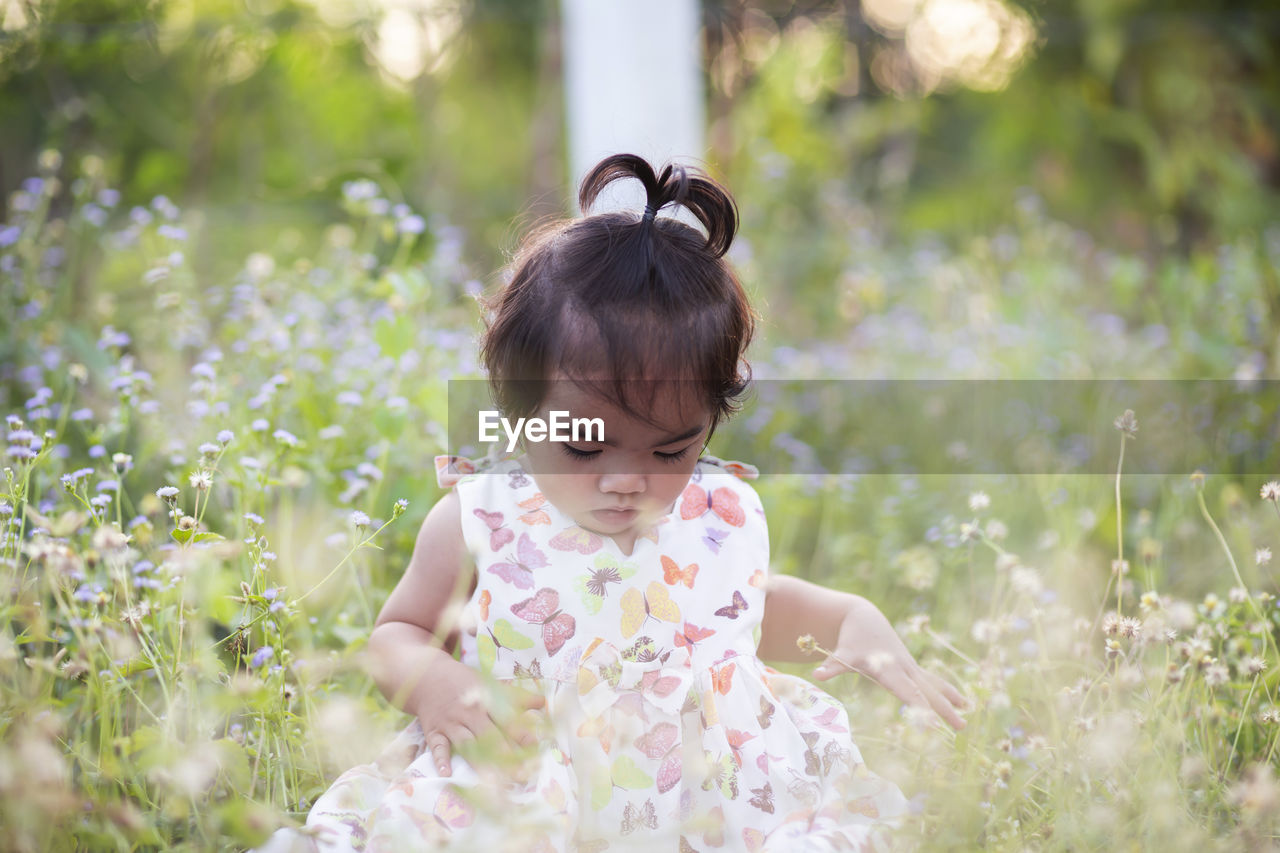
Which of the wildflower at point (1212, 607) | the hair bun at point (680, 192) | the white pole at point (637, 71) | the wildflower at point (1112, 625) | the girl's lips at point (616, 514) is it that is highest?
the white pole at point (637, 71)

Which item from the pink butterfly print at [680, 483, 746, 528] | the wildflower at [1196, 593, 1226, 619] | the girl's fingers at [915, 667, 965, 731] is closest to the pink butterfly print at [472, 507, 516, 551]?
the pink butterfly print at [680, 483, 746, 528]

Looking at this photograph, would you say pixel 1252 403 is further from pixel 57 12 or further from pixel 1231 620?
pixel 57 12

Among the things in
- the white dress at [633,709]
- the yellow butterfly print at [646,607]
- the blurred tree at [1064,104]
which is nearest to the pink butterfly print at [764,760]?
the white dress at [633,709]

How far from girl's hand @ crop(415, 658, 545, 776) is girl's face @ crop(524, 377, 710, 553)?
26 centimetres

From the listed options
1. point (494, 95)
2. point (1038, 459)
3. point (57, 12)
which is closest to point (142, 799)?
point (1038, 459)

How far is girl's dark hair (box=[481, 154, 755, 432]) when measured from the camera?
4.40ft

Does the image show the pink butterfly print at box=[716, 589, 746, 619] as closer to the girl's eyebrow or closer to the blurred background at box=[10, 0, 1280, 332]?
the girl's eyebrow

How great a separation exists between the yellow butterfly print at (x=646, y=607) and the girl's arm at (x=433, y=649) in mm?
219

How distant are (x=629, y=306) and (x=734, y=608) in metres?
0.48

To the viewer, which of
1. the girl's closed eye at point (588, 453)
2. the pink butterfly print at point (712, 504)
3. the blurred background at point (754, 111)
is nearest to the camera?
the girl's closed eye at point (588, 453)

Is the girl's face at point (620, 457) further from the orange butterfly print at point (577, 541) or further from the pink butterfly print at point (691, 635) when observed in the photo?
the pink butterfly print at point (691, 635)

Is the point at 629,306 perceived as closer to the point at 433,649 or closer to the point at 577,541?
the point at 577,541

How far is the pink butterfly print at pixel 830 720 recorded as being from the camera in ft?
4.98

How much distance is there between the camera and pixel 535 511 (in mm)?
1538
